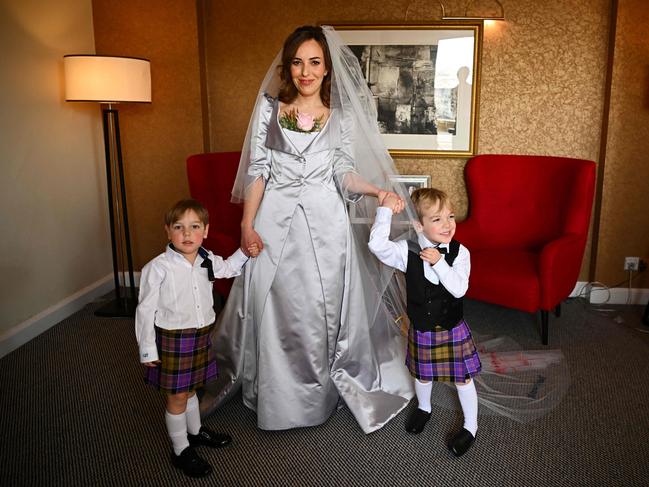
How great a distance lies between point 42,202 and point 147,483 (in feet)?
7.88

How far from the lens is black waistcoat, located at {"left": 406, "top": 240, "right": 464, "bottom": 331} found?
246cm

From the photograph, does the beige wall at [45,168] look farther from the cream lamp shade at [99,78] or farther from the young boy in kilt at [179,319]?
the young boy in kilt at [179,319]

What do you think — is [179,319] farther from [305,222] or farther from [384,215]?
[384,215]

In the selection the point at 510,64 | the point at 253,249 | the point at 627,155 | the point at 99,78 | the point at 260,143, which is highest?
the point at 510,64

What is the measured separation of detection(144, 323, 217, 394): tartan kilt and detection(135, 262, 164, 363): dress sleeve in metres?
0.09

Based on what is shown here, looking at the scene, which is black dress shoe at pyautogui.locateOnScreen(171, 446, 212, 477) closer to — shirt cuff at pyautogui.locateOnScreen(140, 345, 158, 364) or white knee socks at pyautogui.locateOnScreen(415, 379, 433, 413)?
shirt cuff at pyautogui.locateOnScreen(140, 345, 158, 364)

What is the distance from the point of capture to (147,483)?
2297 millimetres

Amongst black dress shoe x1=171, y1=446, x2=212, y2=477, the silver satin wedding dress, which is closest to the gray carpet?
black dress shoe x1=171, y1=446, x2=212, y2=477

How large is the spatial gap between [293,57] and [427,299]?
45.2 inches

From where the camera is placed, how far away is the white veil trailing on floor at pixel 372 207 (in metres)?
2.62

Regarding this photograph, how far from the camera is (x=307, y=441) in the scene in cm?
260

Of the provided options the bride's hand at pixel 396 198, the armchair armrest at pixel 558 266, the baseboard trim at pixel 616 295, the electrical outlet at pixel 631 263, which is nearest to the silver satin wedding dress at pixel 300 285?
the bride's hand at pixel 396 198

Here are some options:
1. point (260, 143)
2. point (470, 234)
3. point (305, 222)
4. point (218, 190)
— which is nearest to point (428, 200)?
point (305, 222)

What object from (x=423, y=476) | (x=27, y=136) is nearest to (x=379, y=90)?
(x=27, y=136)
